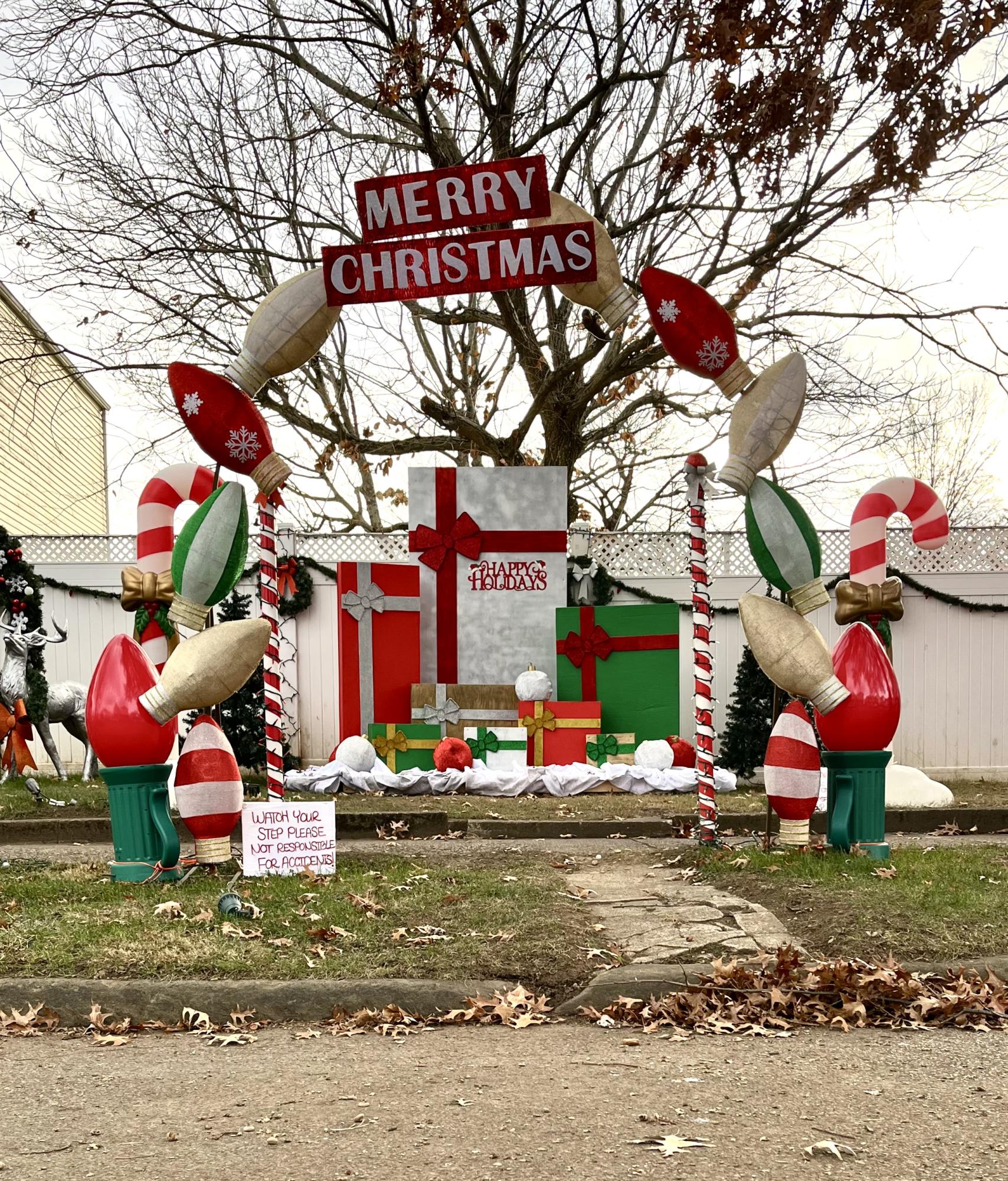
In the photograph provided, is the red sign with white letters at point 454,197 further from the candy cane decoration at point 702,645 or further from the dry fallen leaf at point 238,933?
the dry fallen leaf at point 238,933

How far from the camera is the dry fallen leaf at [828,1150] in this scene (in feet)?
9.64

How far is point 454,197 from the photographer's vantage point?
6.52 metres

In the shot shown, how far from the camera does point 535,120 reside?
12.1m

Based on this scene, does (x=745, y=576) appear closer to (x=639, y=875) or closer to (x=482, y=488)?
(x=482, y=488)

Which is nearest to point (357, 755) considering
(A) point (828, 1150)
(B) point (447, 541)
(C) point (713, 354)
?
(B) point (447, 541)

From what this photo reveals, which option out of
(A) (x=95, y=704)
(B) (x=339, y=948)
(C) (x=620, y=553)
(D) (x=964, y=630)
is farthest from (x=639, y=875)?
(D) (x=964, y=630)

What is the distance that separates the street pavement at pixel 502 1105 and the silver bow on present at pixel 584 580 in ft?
30.4

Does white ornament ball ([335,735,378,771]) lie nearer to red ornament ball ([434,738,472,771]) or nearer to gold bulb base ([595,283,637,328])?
red ornament ball ([434,738,472,771])

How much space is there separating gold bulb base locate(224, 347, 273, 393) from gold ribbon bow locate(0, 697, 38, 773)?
208 inches

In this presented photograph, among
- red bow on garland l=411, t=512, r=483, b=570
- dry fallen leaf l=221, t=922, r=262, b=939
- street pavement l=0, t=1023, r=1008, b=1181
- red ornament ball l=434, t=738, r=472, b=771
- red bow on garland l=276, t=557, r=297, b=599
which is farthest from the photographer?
red bow on garland l=276, t=557, r=297, b=599

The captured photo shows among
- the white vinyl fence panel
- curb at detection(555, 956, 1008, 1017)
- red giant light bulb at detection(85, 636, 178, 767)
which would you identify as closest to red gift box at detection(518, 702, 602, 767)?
the white vinyl fence panel

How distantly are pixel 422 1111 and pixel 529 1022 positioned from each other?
3.21 feet

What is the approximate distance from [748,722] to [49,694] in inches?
288

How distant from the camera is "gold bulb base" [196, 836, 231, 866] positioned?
6488 mm
